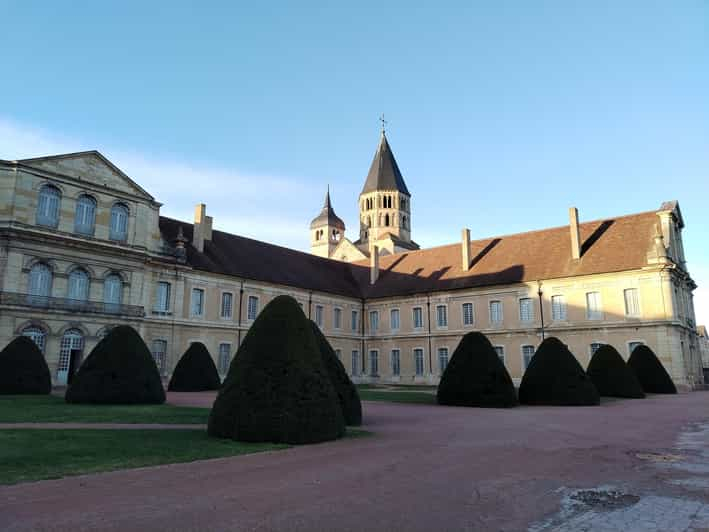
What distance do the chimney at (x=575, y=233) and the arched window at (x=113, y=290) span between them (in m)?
24.9

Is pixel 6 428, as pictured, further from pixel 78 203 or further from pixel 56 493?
pixel 78 203

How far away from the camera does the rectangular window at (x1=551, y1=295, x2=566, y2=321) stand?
1212 inches

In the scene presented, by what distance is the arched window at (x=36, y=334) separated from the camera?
74.6 ft

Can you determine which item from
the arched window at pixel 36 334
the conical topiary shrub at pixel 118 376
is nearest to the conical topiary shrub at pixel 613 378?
the conical topiary shrub at pixel 118 376

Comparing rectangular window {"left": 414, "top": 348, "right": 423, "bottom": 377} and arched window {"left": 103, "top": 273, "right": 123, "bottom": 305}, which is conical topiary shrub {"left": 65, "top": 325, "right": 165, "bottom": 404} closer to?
arched window {"left": 103, "top": 273, "right": 123, "bottom": 305}

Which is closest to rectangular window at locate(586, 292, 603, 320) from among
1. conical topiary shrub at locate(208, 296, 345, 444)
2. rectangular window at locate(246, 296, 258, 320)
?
rectangular window at locate(246, 296, 258, 320)

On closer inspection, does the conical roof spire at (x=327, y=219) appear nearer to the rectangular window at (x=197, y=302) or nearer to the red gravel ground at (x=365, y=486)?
the rectangular window at (x=197, y=302)

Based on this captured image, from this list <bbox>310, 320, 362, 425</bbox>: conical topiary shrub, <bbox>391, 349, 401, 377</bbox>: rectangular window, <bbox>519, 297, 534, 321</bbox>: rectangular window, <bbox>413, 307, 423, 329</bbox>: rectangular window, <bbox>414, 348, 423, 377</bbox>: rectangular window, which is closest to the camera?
<bbox>310, 320, 362, 425</bbox>: conical topiary shrub

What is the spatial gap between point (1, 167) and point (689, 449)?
26.3 m

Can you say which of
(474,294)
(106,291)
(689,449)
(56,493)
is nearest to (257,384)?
(56,493)

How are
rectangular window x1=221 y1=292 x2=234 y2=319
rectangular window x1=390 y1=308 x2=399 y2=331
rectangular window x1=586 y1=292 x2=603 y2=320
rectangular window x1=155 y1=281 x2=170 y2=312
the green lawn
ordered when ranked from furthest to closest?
rectangular window x1=390 y1=308 x2=399 y2=331
rectangular window x1=221 y1=292 x2=234 y2=319
rectangular window x1=586 y1=292 x2=603 y2=320
rectangular window x1=155 y1=281 x2=170 y2=312
the green lawn

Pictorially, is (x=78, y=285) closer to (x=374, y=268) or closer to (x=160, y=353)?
(x=160, y=353)

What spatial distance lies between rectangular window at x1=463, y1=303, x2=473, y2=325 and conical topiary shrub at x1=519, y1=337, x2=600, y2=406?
1477 cm

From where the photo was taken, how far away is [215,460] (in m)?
7.70
